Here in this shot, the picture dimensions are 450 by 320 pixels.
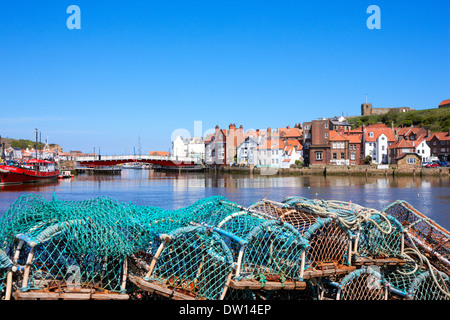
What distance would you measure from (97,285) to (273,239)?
6.97 feet

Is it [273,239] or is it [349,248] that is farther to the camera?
[349,248]

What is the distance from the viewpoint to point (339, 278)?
5398mm

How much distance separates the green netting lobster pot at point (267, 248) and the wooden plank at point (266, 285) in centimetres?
9

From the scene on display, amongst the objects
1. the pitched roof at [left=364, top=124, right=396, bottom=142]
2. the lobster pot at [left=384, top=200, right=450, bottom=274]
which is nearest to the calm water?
the lobster pot at [left=384, top=200, right=450, bottom=274]

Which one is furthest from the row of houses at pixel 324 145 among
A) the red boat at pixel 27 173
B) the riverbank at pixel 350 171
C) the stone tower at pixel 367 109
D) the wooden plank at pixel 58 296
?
the wooden plank at pixel 58 296

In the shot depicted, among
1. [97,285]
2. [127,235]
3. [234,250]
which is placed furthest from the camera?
[234,250]

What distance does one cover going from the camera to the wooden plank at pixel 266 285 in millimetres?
4457

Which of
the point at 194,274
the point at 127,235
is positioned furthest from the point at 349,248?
the point at 127,235

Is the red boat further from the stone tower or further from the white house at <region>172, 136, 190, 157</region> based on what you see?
the stone tower

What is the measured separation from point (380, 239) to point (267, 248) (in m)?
1.87

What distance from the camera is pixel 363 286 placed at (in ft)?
17.3

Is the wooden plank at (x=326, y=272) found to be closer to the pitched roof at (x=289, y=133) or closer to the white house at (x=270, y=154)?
the white house at (x=270, y=154)

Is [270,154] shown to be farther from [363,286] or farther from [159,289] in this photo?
[159,289]
